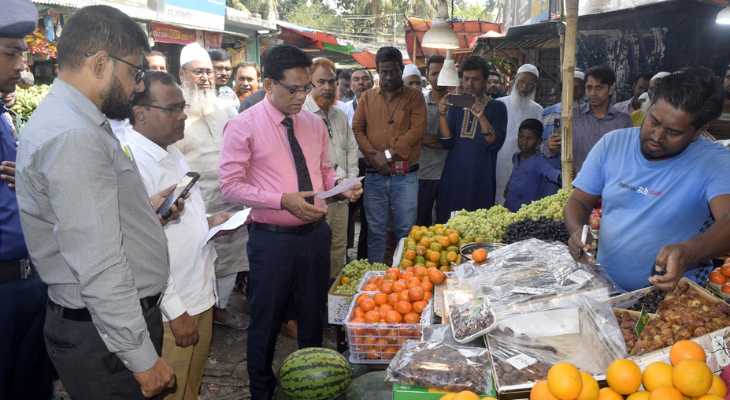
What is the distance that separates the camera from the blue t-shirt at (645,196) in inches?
81.0

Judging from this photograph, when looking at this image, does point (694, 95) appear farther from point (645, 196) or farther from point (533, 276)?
point (533, 276)

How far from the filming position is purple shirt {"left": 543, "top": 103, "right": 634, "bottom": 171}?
4.33 meters

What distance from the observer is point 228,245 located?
13.8 ft

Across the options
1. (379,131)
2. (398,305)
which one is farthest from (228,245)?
(398,305)

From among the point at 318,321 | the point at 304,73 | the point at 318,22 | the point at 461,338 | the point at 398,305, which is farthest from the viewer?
the point at 318,22

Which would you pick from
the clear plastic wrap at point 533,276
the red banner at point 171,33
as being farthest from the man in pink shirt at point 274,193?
the red banner at point 171,33

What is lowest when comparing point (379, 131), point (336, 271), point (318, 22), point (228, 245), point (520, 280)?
point (336, 271)

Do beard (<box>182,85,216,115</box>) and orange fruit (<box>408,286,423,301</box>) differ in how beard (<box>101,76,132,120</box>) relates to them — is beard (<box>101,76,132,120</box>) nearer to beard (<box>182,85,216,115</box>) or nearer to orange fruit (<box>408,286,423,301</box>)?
orange fruit (<box>408,286,423,301</box>)

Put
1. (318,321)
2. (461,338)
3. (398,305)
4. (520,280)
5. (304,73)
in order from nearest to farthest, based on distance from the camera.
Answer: (461,338) < (520,280) < (398,305) < (304,73) < (318,321)

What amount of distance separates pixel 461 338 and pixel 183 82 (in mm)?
3783

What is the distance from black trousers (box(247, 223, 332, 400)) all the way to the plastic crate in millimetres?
609

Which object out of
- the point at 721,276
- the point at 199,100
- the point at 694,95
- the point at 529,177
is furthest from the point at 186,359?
the point at 529,177

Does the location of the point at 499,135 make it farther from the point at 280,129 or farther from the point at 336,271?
the point at 280,129

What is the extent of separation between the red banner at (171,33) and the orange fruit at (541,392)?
10.0m
